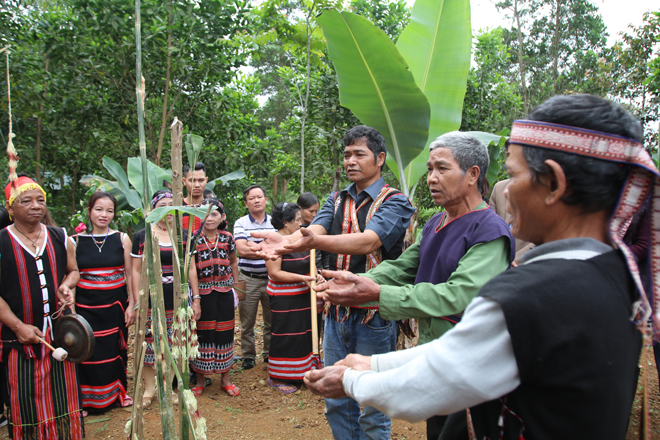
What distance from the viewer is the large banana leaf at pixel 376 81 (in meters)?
3.08

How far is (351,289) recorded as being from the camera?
1652 millimetres

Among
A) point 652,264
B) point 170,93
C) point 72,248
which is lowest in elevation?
point 72,248

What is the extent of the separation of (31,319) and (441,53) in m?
3.73

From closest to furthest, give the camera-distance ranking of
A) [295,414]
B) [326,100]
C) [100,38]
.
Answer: [295,414] < [100,38] < [326,100]

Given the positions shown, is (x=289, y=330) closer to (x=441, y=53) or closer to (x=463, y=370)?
(x=441, y=53)

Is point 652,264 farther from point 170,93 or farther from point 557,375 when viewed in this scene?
point 170,93

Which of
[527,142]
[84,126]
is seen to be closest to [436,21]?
[527,142]

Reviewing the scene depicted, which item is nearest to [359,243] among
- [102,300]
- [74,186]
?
[102,300]

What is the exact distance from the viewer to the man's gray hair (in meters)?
1.83

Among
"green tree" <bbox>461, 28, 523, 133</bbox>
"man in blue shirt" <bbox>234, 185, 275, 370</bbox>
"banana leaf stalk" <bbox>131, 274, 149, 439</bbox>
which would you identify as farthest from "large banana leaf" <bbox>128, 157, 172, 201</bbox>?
"green tree" <bbox>461, 28, 523, 133</bbox>

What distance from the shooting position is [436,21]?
12.1ft

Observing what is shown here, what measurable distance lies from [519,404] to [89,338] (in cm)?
276

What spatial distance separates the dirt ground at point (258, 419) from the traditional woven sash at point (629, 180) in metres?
2.66

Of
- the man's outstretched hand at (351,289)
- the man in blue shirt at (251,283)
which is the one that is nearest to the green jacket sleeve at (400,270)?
the man's outstretched hand at (351,289)
